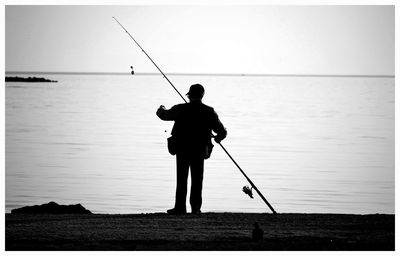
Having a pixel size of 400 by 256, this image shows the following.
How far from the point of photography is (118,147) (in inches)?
949

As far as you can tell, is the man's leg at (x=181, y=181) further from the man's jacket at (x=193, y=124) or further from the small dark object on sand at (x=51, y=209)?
the small dark object on sand at (x=51, y=209)

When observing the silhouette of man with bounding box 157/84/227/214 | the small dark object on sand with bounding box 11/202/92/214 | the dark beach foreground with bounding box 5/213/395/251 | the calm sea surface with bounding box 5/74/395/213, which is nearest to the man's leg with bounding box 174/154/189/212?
the silhouette of man with bounding box 157/84/227/214

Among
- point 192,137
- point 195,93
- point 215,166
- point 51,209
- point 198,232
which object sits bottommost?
point 198,232

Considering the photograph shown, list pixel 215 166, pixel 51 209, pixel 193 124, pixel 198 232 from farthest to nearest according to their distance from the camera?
1. pixel 215 166
2. pixel 51 209
3. pixel 193 124
4. pixel 198 232

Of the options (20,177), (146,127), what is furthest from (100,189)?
(146,127)

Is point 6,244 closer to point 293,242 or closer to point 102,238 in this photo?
point 102,238

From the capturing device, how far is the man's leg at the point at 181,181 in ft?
30.3

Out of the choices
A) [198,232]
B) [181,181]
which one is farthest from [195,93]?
[198,232]

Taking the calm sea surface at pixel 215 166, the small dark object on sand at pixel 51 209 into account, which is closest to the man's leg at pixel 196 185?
the small dark object on sand at pixel 51 209

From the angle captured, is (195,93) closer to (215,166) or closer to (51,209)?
(51,209)

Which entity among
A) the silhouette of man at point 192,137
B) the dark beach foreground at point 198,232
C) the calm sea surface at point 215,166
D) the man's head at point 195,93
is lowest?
the dark beach foreground at point 198,232

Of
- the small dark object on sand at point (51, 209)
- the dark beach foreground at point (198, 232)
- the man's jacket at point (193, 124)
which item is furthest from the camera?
the small dark object on sand at point (51, 209)

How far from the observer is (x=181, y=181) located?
924 cm

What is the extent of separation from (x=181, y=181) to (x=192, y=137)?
548 mm
